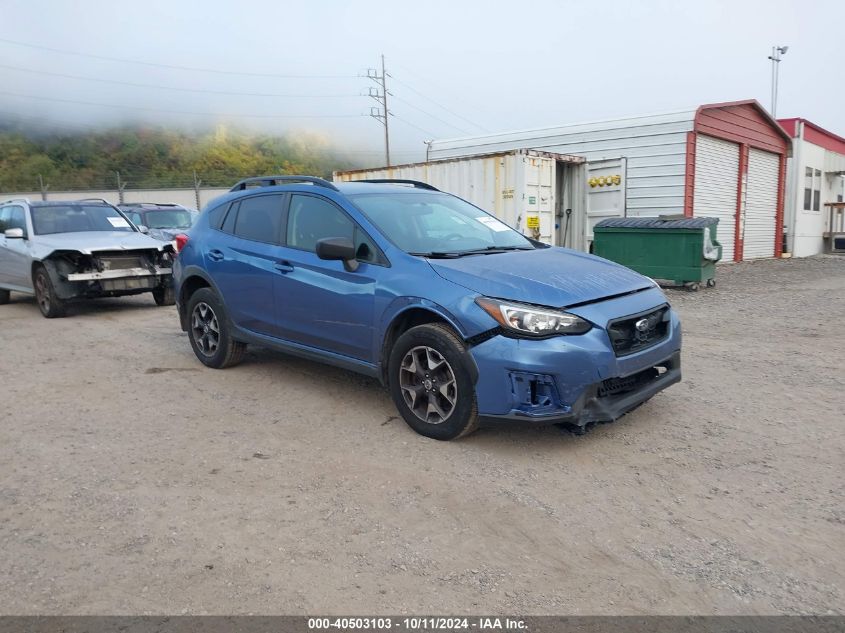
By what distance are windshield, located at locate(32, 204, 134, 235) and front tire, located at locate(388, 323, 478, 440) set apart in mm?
7538

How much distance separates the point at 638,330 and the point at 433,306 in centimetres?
130

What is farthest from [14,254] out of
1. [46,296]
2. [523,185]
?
[523,185]

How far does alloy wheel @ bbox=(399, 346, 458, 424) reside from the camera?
4.13 metres

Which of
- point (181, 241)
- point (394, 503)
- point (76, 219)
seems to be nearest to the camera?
point (394, 503)

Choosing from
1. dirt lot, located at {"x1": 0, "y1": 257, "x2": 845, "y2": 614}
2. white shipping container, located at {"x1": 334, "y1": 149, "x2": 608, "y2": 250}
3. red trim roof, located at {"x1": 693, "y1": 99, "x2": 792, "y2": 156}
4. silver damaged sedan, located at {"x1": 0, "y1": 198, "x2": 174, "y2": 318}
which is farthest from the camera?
red trim roof, located at {"x1": 693, "y1": 99, "x2": 792, "y2": 156}

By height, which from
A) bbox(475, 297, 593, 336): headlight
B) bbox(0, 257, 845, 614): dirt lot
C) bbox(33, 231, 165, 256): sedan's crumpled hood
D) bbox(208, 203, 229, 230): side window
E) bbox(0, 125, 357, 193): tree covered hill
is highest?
bbox(0, 125, 357, 193): tree covered hill

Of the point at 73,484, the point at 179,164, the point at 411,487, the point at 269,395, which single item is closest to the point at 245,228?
the point at 269,395

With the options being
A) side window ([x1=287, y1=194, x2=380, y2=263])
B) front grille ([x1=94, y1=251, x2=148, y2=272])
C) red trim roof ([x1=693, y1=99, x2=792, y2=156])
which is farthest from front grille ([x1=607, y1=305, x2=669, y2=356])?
red trim roof ([x1=693, y1=99, x2=792, y2=156])

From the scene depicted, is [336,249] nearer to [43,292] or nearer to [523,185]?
[43,292]

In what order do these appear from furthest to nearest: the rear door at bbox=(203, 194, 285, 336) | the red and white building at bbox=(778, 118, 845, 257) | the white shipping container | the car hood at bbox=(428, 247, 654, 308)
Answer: the red and white building at bbox=(778, 118, 845, 257) → the white shipping container → the rear door at bbox=(203, 194, 285, 336) → the car hood at bbox=(428, 247, 654, 308)

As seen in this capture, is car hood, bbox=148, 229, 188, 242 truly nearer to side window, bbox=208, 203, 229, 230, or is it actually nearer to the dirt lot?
side window, bbox=208, 203, 229, 230

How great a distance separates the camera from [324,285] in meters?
4.91

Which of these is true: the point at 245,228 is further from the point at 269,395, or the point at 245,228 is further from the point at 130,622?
the point at 130,622

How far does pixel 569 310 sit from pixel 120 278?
7.45 m
